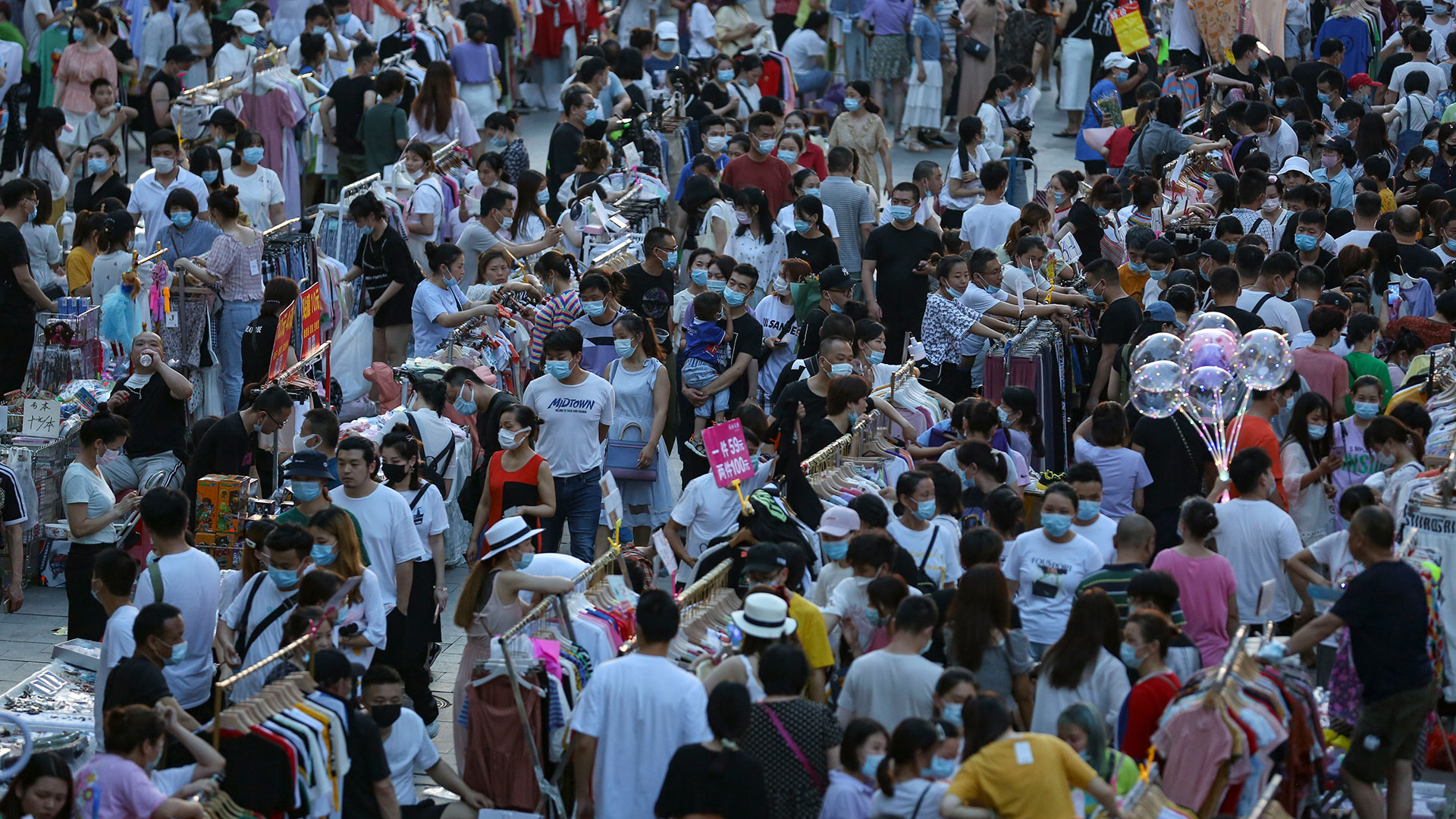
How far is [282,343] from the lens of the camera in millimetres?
10891

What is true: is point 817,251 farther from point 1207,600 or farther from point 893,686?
point 893,686

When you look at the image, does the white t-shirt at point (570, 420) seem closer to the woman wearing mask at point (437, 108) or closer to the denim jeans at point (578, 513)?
the denim jeans at point (578, 513)

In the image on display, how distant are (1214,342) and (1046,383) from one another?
2619 mm

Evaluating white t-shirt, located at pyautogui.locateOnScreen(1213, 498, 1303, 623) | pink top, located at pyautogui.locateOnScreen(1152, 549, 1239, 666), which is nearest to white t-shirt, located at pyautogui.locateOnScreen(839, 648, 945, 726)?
pink top, located at pyautogui.locateOnScreen(1152, 549, 1239, 666)

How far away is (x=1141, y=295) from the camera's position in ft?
38.3

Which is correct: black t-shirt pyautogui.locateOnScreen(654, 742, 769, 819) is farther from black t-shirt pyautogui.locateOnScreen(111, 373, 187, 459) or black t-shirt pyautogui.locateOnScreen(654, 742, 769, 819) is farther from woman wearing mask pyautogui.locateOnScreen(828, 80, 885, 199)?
woman wearing mask pyautogui.locateOnScreen(828, 80, 885, 199)

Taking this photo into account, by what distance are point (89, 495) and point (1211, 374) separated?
556cm

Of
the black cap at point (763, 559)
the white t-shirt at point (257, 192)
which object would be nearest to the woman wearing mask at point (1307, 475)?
the black cap at point (763, 559)

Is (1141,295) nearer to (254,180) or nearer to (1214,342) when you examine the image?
(1214,342)

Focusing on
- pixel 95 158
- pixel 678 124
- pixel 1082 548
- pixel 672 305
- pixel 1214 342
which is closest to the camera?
pixel 1082 548

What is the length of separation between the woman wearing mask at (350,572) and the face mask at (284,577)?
0.66ft

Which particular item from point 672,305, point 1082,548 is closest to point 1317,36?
point 672,305

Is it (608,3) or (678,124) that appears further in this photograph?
(608,3)

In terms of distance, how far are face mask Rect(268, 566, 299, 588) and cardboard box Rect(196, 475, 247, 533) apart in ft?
6.01
